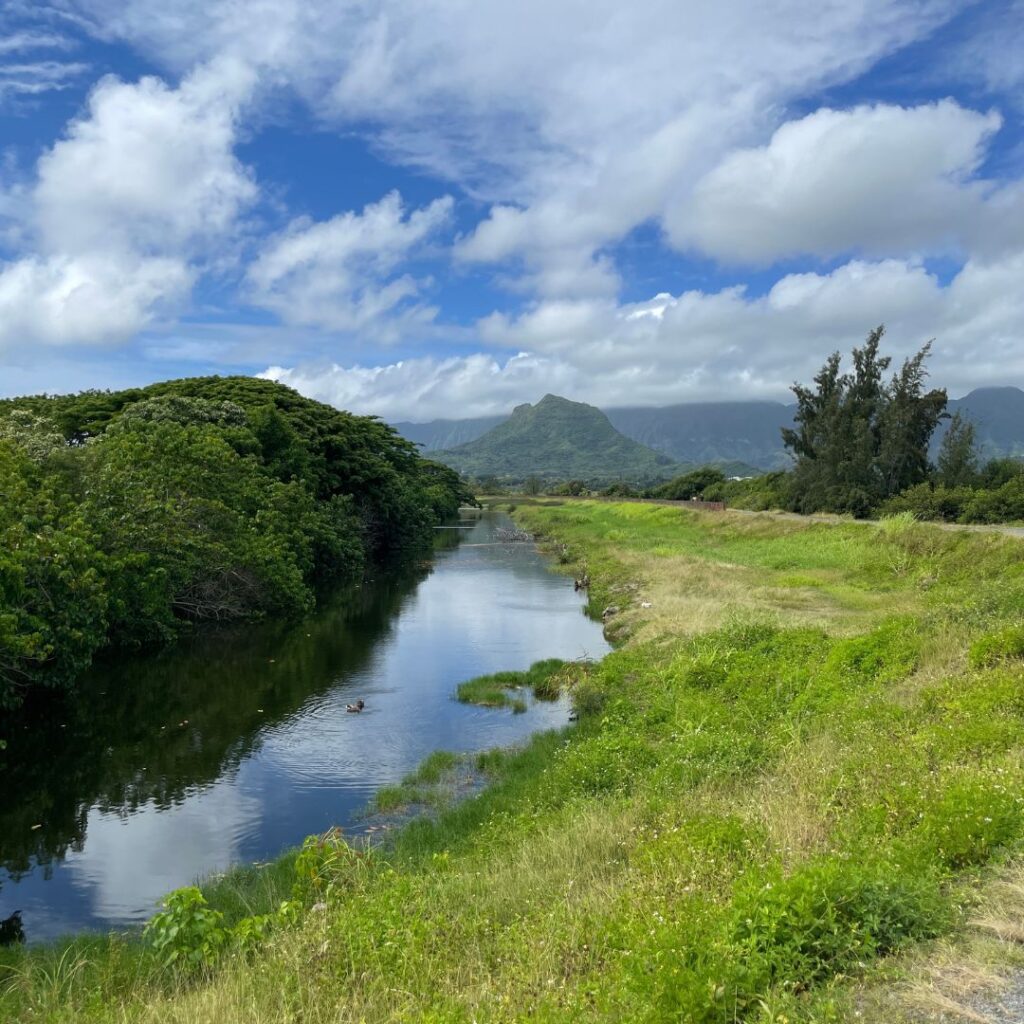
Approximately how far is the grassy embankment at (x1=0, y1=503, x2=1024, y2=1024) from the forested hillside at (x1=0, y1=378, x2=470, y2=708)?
10930 mm

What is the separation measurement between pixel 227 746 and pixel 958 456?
51288mm

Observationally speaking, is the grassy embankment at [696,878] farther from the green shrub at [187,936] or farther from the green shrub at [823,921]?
the green shrub at [187,936]

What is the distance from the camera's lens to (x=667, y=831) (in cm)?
856

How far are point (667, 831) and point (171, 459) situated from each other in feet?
93.4

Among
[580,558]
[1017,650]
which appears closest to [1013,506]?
[580,558]

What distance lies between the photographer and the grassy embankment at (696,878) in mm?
5430

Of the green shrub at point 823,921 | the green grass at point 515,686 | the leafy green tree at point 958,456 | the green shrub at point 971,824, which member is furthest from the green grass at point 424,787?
the leafy green tree at point 958,456

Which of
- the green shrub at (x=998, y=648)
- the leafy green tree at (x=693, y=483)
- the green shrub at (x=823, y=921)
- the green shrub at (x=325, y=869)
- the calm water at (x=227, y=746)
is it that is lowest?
the calm water at (x=227, y=746)

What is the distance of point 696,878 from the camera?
716cm

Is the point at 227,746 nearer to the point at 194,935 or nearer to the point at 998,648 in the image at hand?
the point at 194,935

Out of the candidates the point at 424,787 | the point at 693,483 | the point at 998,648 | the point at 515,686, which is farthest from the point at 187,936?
the point at 693,483

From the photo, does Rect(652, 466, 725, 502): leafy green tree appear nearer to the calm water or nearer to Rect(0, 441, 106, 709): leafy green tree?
the calm water

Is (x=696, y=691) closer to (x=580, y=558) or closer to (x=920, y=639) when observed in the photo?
(x=920, y=639)

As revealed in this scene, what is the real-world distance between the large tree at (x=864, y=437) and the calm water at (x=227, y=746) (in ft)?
111
